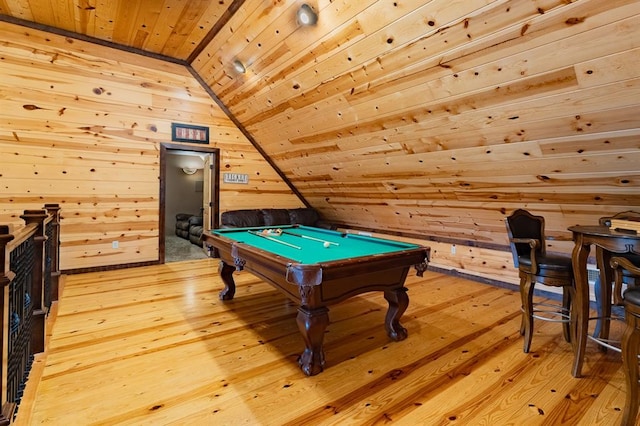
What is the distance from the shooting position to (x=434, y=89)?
2.83 meters

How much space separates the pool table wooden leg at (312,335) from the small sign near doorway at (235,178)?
403 centimetres

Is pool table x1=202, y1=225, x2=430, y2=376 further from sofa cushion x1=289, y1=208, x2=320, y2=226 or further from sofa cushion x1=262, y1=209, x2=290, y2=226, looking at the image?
sofa cushion x1=289, y1=208, x2=320, y2=226

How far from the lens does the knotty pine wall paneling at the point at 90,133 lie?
13.5 ft

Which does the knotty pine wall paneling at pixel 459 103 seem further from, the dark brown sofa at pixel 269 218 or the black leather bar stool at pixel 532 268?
the dark brown sofa at pixel 269 218

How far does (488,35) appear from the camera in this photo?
2225 mm

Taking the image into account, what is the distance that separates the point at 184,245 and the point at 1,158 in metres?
3.55

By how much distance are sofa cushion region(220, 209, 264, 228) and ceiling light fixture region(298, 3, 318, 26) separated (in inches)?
132

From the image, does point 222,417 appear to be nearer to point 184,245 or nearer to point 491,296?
point 491,296

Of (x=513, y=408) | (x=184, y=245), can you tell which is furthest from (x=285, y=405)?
(x=184, y=245)

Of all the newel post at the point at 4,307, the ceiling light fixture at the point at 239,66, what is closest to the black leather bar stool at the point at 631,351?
the newel post at the point at 4,307

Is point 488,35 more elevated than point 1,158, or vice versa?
point 488,35

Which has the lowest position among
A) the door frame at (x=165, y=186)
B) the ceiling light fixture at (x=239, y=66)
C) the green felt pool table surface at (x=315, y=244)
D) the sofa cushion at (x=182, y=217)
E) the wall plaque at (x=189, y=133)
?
the sofa cushion at (x=182, y=217)

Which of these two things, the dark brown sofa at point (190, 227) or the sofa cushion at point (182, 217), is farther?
the sofa cushion at point (182, 217)

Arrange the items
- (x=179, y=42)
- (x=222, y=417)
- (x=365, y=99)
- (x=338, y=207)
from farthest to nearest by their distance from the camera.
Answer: (x=338, y=207), (x=179, y=42), (x=365, y=99), (x=222, y=417)
